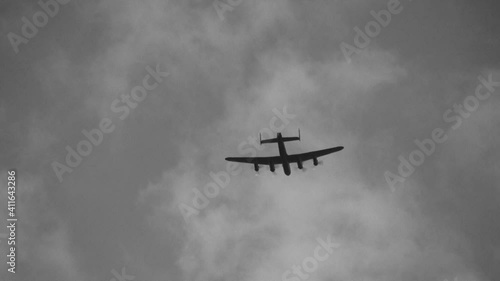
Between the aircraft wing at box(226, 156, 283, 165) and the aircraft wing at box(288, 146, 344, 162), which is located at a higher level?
the aircraft wing at box(226, 156, 283, 165)

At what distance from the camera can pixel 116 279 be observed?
335ft

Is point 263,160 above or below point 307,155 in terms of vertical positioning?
above

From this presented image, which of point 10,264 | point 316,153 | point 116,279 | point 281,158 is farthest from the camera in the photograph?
point 116,279

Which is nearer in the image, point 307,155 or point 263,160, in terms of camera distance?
point 307,155

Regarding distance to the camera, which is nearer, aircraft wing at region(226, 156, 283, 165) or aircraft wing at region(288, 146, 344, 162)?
aircraft wing at region(288, 146, 344, 162)

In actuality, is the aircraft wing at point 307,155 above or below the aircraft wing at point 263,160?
below

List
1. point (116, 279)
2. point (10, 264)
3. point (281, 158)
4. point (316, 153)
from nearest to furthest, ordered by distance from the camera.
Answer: point (10, 264), point (281, 158), point (316, 153), point (116, 279)

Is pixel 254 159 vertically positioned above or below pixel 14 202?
above

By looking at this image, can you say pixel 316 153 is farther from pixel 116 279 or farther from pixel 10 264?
pixel 116 279

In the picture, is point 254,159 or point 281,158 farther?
point 254,159

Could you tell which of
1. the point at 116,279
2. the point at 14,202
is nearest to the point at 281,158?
the point at 14,202

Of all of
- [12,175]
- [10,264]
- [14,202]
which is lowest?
[10,264]

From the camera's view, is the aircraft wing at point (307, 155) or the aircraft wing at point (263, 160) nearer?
the aircraft wing at point (307, 155)

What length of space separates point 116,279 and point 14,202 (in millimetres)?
48596
